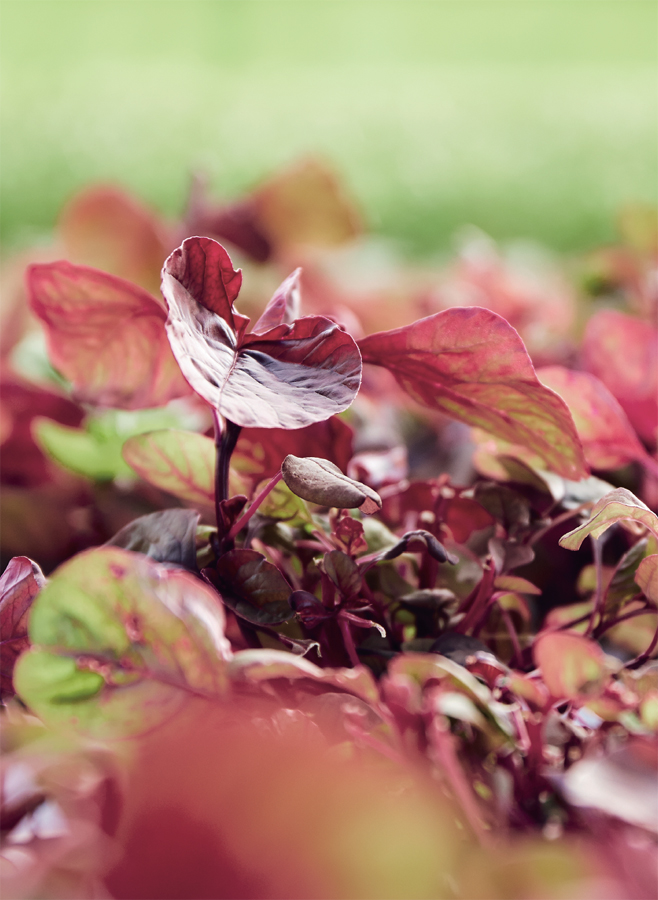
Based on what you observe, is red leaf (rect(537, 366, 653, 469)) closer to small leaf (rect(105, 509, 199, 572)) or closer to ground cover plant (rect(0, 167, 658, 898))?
ground cover plant (rect(0, 167, 658, 898))

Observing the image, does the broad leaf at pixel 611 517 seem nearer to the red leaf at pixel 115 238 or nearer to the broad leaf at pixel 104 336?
the broad leaf at pixel 104 336

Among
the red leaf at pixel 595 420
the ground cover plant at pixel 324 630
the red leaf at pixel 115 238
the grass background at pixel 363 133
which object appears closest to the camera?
the ground cover plant at pixel 324 630

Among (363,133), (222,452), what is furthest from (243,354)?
(363,133)

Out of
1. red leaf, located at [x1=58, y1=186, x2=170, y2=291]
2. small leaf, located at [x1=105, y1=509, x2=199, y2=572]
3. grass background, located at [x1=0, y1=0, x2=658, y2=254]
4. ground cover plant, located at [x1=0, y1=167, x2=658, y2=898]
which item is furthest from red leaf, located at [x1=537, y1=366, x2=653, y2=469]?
grass background, located at [x1=0, y1=0, x2=658, y2=254]

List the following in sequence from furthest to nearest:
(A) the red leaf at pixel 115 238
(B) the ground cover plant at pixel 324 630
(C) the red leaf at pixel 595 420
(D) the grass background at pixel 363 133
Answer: (D) the grass background at pixel 363 133, (A) the red leaf at pixel 115 238, (C) the red leaf at pixel 595 420, (B) the ground cover plant at pixel 324 630

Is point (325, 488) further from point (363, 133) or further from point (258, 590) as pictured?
point (363, 133)

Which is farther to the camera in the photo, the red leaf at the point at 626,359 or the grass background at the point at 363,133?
the grass background at the point at 363,133

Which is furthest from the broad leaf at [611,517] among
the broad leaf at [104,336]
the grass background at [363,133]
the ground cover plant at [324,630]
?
the grass background at [363,133]
